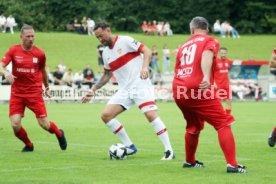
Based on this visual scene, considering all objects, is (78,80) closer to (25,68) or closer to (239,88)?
(239,88)

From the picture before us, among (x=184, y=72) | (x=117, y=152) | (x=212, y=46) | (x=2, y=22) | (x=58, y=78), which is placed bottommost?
(x=58, y=78)

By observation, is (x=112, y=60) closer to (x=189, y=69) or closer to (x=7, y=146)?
(x=189, y=69)

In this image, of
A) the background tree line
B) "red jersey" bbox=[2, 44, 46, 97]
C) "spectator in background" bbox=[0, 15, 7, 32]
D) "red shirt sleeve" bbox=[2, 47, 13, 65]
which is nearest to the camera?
"red shirt sleeve" bbox=[2, 47, 13, 65]

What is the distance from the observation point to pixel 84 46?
61.9 metres

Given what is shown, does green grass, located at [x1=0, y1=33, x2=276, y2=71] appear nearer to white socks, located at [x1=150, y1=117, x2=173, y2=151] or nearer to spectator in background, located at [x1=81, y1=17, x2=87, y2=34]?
spectator in background, located at [x1=81, y1=17, x2=87, y2=34]

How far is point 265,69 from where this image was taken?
45.4 meters

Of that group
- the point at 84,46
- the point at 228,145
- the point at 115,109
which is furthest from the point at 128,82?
the point at 84,46

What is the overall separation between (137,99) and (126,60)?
0.71 meters

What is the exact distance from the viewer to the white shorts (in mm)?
12969

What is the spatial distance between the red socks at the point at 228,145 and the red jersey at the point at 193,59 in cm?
73

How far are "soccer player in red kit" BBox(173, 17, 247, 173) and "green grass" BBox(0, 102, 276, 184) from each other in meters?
0.48

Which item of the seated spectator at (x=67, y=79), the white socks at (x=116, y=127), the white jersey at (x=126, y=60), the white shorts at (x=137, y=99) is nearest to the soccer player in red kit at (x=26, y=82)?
the white socks at (x=116, y=127)

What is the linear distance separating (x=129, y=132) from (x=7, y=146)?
456cm

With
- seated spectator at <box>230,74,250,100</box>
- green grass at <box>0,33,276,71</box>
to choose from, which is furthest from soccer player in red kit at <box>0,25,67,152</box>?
green grass at <box>0,33,276,71</box>
